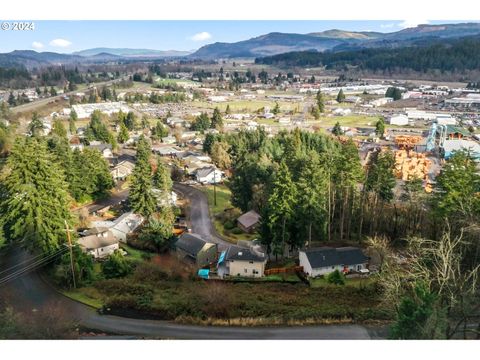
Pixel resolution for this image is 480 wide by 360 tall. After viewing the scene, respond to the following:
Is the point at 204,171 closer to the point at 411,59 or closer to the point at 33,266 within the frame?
the point at 33,266

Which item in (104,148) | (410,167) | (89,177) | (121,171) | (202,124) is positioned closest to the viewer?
(89,177)

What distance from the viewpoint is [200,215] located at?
21703mm

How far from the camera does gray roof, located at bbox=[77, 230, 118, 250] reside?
15.6 meters

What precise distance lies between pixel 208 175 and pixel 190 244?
12.6 metres

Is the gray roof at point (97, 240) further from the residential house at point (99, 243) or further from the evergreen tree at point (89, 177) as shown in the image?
the evergreen tree at point (89, 177)

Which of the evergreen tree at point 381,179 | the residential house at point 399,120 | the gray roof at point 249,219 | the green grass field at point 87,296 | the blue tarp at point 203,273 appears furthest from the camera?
the residential house at point 399,120

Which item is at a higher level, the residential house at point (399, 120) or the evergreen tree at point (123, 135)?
the evergreen tree at point (123, 135)

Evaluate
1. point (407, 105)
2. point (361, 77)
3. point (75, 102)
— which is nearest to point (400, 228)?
point (407, 105)

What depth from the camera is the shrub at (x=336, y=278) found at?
43.1 ft

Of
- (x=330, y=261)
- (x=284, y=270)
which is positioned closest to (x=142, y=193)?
(x=284, y=270)

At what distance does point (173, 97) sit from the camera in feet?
227

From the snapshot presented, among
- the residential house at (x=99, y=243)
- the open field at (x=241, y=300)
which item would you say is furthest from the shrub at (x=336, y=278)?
the residential house at (x=99, y=243)

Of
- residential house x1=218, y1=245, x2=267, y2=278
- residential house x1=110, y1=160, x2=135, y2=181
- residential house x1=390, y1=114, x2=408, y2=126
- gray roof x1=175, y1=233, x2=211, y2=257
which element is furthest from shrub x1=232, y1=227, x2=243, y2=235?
residential house x1=390, y1=114, x2=408, y2=126

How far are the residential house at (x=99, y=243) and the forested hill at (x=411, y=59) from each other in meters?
96.9
